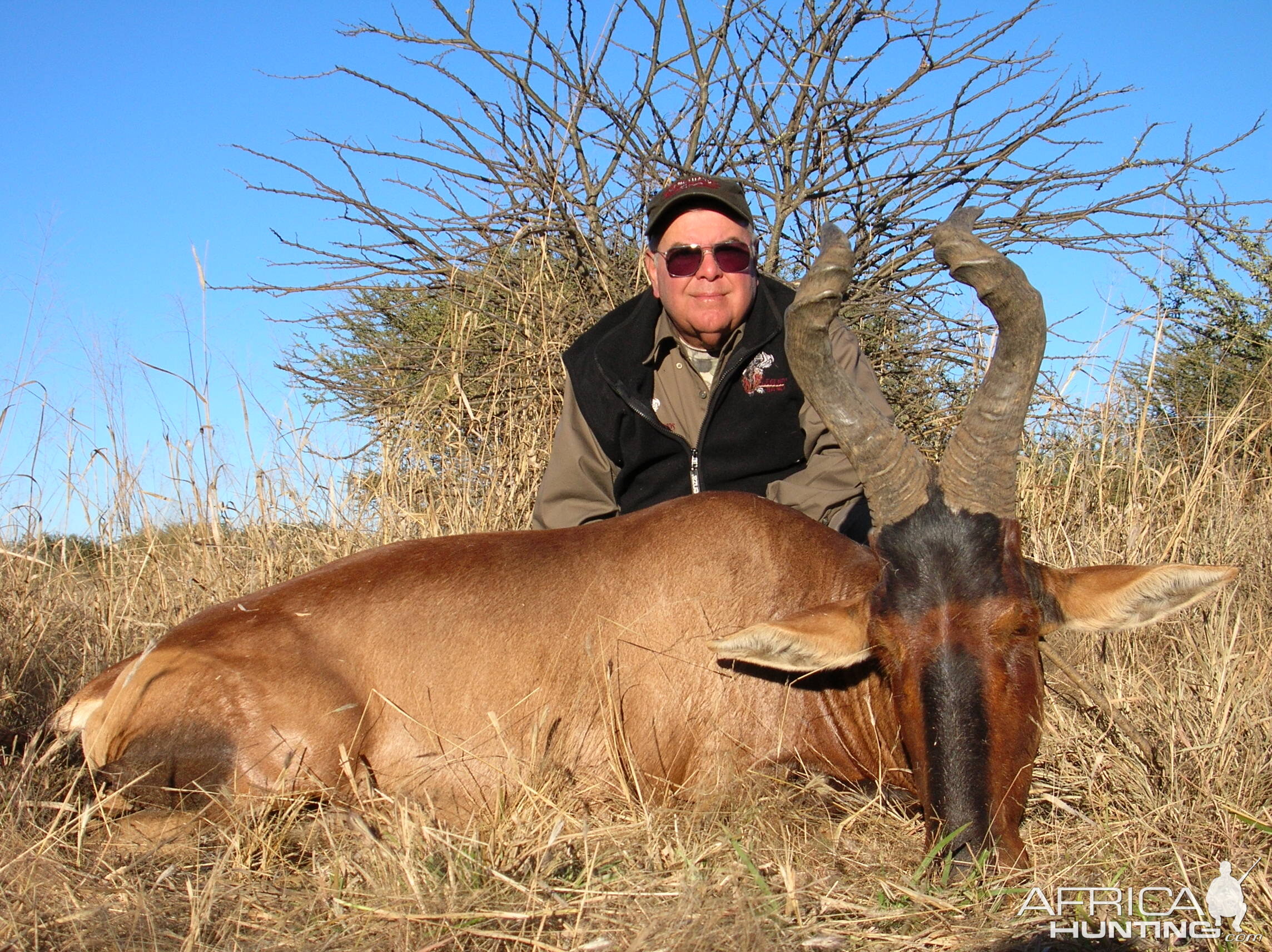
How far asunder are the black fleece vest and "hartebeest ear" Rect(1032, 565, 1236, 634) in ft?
6.58

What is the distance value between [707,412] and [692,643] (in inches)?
65.8

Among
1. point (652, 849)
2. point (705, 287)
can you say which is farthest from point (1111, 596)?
point (705, 287)

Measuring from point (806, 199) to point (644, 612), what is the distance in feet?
17.5

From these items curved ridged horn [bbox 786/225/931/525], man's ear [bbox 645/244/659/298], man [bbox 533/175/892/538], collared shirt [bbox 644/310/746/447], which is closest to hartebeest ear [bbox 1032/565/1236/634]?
curved ridged horn [bbox 786/225/931/525]

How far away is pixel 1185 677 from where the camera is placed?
4.63 meters

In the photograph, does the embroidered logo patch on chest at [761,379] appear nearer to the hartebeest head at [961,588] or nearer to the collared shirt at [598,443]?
the collared shirt at [598,443]

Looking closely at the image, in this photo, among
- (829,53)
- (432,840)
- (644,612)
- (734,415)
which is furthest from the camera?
(829,53)

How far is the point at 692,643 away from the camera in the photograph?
4.01m

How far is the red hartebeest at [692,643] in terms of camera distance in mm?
3426

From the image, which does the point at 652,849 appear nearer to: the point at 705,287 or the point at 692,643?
the point at 692,643

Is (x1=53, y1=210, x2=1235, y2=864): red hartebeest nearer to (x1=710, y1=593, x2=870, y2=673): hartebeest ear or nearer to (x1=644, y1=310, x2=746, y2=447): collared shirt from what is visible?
(x1=710, y1=593, x2=870, y2=673): hartebeest ear

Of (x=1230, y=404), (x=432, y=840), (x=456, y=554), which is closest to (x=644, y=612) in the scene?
(x=456, y=554)

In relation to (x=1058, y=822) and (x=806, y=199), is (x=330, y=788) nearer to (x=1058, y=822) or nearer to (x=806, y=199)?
(x=1058, y=822)

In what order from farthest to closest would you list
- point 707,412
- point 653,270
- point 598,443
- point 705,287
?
point 653,270 < point 598,443 < point 705,287 < point 707,412
